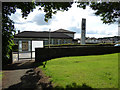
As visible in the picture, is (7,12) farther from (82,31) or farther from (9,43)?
(82,31)

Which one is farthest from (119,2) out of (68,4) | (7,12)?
(7,12)

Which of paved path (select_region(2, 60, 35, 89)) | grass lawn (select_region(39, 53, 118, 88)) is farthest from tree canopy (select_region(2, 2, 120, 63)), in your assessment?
grass lawn (select_region(39, 53, 118, 88))

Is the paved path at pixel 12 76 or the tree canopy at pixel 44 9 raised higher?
the tree canopy at pixel 44 9

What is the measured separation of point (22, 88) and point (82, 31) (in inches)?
915

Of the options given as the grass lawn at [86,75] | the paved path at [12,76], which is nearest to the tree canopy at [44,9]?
the paved path at [12,76]

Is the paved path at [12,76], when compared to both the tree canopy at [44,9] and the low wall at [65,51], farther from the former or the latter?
the low wall at [65,51]

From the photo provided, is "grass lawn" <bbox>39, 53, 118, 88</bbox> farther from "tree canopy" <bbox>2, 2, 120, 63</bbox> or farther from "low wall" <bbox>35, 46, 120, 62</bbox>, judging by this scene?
"low wall" <bbox>35, 46, 120, 62</bbox>

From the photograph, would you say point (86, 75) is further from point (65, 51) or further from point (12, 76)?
point (65, 51)

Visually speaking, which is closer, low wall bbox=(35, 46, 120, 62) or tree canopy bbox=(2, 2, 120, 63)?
tree canopy bbox=(2, 2, 120, 63)

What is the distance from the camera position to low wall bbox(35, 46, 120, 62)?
34.8ft

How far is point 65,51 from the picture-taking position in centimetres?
1251

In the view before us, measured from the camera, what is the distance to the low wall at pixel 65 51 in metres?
10.6

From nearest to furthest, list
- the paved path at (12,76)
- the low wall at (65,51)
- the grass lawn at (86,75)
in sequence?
the grass lawn at (86,75), the paved path at (12,76), the low wall at (65,51)

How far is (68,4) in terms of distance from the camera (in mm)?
4570
